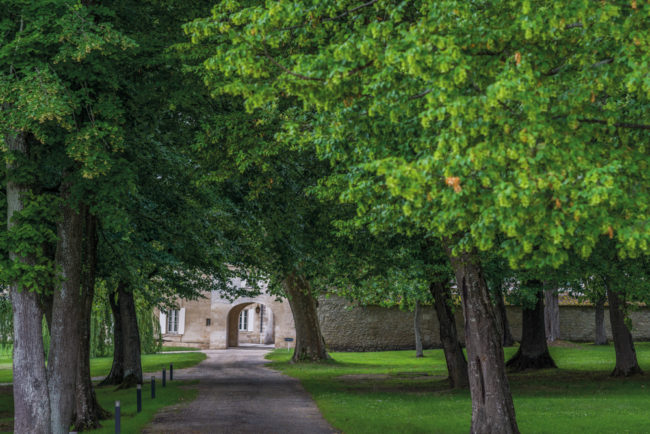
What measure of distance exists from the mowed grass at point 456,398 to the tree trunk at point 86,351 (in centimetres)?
515

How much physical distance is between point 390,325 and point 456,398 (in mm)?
27776

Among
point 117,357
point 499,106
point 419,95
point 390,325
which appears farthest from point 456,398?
point 390,325

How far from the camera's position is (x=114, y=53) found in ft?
34.9

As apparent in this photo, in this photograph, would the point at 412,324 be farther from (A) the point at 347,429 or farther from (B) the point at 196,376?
(A) the point at 347,429

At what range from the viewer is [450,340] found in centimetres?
Result: 2092

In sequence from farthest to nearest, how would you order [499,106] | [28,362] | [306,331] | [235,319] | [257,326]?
[257,326] < [235,319] < [306,331] < [28,362] < [499,106]

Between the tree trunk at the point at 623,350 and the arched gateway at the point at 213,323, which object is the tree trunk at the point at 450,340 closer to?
the tree trunk at the point at 623,350

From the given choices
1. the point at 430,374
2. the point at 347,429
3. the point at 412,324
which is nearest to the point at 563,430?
the point at 347,429

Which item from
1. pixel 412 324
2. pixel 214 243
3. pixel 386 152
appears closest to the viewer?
pixel 386 152

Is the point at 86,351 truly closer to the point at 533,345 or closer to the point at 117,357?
the point at 117,357

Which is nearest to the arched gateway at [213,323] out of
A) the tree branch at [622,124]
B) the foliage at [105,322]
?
the foliage at [105,322]

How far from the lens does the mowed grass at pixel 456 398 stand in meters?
13.8

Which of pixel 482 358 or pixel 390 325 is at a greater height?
pixel 482 358

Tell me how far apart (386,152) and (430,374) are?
21.0 meters
